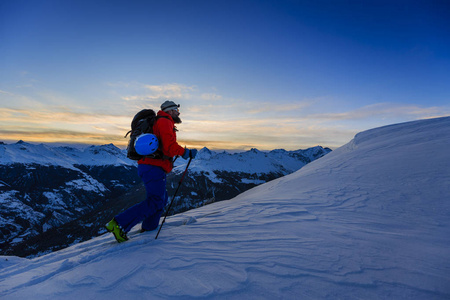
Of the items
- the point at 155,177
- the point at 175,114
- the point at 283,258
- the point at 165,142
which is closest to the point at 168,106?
the point at 175,114

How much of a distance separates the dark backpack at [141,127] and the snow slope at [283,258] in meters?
1.63

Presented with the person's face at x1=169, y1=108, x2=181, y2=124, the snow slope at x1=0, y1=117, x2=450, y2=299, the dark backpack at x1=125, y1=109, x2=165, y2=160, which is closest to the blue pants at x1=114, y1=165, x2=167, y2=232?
the dark backpack at x1=125, y1=109, x2=165, y2=160

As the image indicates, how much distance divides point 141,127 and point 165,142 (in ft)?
2.14

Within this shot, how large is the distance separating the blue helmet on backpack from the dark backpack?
26cm

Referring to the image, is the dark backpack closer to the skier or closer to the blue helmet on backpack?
the skier

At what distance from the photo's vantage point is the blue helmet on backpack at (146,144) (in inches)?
Answer: 156

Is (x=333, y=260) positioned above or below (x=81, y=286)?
above

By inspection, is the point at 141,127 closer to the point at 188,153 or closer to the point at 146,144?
the point at 146,144

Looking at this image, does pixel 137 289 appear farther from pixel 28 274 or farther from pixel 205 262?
pixel 28 274

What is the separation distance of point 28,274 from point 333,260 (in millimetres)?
4436

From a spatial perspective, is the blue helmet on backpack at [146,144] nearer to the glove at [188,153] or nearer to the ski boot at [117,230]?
the glove at [188,153]

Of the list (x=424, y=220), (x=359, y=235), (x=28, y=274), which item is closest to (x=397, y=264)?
(x=359, y=235)

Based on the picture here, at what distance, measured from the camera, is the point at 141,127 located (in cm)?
435

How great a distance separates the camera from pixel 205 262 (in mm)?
2939
